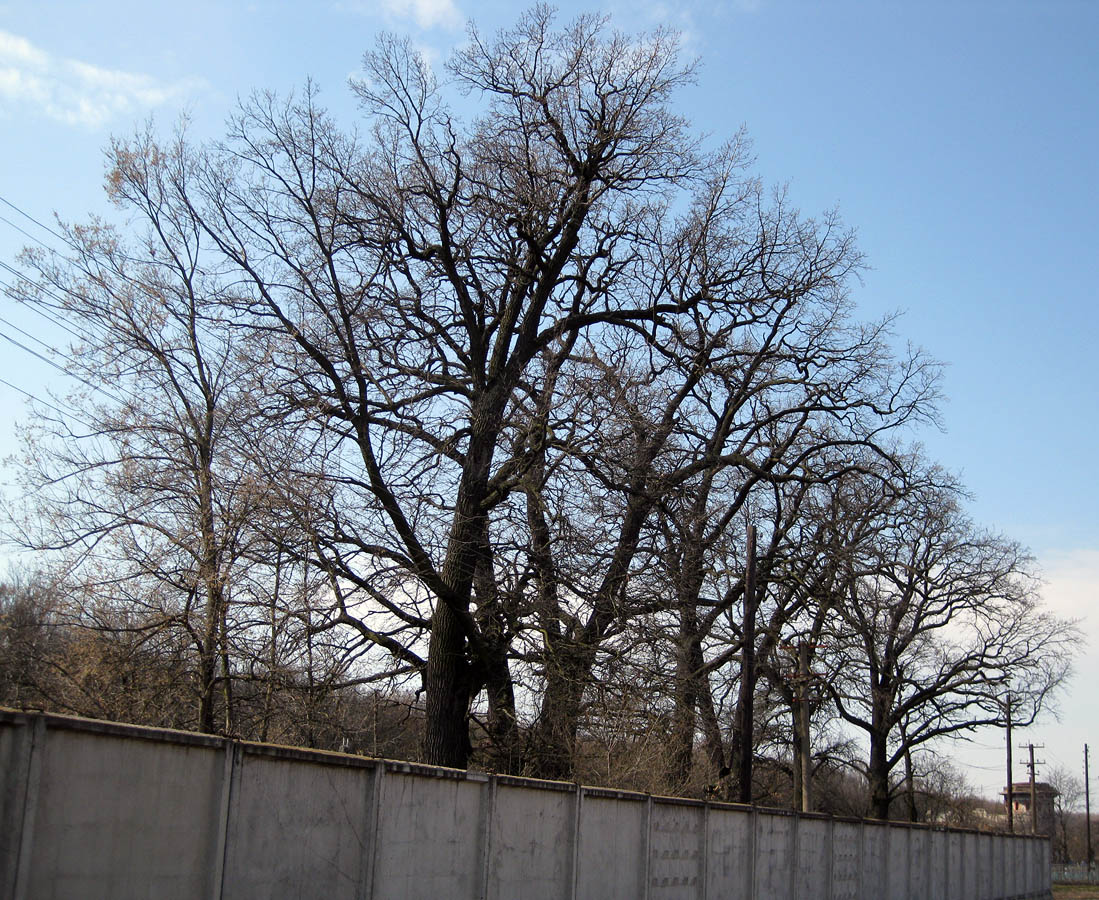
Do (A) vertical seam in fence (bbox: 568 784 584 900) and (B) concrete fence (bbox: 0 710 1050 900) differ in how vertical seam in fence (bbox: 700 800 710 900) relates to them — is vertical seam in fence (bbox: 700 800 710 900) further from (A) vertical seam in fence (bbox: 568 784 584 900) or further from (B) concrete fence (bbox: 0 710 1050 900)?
(A) vertical seam in fence (bbox: 568 784 584 900)

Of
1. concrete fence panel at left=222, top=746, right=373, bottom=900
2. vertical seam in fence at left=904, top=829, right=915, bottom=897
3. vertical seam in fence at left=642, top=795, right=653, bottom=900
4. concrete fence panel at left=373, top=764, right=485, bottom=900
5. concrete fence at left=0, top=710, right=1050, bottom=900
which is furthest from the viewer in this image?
vertical seam in fence at left=904, top=829, right=915, bottom=897

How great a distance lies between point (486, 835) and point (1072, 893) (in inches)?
1866

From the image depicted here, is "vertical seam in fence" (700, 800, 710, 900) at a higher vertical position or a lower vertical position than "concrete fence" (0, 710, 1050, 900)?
lower

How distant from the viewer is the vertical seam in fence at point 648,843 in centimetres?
1329

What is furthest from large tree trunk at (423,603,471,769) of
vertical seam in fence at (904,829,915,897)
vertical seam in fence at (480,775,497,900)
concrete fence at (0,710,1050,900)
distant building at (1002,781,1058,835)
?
distant building at (1002,781,1058,835)

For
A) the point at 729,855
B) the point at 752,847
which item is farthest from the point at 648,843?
the point at 752,847

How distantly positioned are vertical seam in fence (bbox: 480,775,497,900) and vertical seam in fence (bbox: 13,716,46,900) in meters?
5.11

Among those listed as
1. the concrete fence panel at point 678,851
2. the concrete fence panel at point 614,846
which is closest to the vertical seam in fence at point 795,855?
the concrete fence panel at point 678,851

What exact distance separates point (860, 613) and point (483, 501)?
20.8 metres

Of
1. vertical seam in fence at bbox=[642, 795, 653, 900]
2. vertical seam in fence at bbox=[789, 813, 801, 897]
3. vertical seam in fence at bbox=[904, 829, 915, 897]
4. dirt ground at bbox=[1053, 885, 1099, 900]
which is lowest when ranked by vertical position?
dirt ground at bbox=[1053, 885, 1099, 900]

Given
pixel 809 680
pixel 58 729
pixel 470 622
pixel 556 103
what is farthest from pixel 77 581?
pixel 809 680

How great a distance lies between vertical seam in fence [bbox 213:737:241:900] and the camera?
7539mm

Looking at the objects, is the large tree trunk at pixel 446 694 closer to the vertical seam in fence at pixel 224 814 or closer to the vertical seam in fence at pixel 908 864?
the vertical seam in fence at pixel 224 814

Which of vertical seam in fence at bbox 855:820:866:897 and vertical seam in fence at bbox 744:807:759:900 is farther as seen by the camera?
vertical seam in fence at bbox 855:820:866:897
